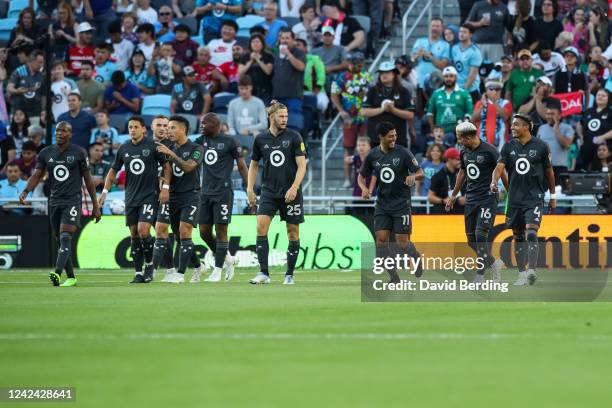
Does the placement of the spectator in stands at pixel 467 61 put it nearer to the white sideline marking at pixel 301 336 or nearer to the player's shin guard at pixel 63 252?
the player's shin guard at pixel 63 252

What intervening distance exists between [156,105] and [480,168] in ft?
38.7

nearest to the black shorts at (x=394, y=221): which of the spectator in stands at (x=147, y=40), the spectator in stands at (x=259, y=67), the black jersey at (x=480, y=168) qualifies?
the black jersey at (x=480, y=168)

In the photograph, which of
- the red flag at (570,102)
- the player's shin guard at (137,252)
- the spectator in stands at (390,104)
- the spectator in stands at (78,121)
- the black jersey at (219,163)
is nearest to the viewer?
the player's shin guard at (137,252)

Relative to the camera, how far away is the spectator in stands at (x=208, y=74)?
28.6 metres

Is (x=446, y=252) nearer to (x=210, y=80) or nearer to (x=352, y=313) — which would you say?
(x=352, y=313)

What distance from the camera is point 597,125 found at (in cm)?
2548

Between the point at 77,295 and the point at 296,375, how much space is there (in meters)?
7.99

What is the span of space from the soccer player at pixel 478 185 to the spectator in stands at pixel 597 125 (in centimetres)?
712

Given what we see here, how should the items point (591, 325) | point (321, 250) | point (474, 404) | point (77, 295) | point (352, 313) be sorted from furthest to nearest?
point (321, 250), point (77, 295), point (352, 313), point (591, 325), point (474, 404)

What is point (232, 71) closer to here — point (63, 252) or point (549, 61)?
point (549, 61)

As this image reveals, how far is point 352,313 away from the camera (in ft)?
43.4

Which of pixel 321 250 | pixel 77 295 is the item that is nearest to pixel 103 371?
pixel 77 295

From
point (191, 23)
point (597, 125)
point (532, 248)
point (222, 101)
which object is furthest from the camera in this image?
point (191, 23)

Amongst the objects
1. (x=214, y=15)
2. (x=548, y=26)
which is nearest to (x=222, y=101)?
(x=214, y=15)
